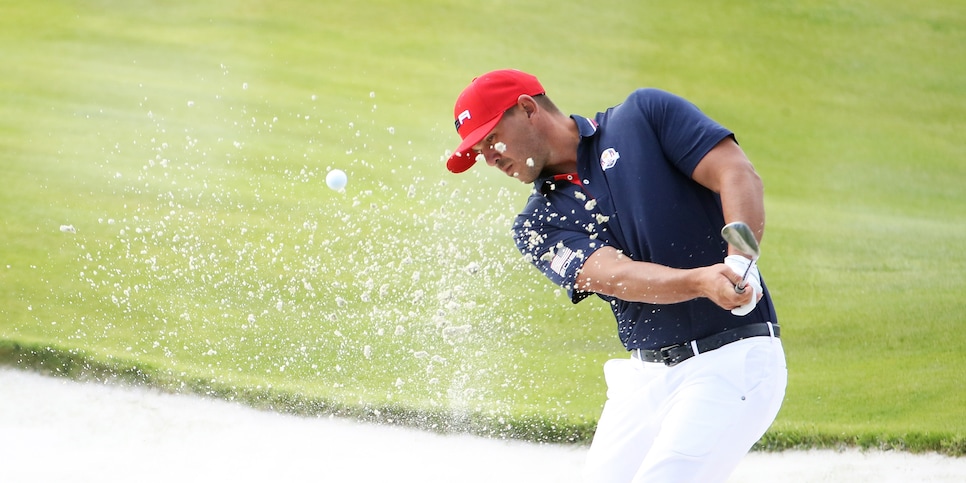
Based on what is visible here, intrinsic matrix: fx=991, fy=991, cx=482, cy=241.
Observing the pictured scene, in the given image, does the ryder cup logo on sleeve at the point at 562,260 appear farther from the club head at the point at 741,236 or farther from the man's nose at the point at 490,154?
the club head at the point at 741,236

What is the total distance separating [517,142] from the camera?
2445 millimetres

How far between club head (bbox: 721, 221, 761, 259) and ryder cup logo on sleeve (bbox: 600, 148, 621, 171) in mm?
475

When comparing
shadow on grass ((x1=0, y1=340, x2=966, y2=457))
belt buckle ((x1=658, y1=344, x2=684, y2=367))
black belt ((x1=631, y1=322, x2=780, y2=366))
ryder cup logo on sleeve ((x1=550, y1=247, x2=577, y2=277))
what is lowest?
shadow on grass ((x1=0, y1=340, x2=966, y2=457))

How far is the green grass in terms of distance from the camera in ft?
14.7

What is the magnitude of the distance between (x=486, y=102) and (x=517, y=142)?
A: 0.41ft

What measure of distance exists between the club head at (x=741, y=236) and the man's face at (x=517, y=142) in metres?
0.64

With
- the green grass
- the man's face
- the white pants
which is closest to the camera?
the white pants

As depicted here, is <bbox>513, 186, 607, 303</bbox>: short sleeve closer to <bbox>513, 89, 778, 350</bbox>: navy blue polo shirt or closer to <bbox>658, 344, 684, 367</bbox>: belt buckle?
<bbox>513, 89, 778, 350</bbox>: navy blue polo shirt

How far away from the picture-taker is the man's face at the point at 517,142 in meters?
2.44

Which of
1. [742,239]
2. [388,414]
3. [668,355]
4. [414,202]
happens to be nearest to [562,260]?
[668,355]

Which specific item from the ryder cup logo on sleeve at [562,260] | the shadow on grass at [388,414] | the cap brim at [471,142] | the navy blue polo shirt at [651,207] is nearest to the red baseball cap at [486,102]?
the cap brim at [471,142]

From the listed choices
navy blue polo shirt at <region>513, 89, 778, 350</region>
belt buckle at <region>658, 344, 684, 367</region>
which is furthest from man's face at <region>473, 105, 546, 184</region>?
belt buckle at <region>658, 344, 684, 367</region>

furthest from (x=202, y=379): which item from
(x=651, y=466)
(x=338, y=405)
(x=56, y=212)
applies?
(x=651, y=466)

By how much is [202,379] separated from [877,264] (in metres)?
3.76
